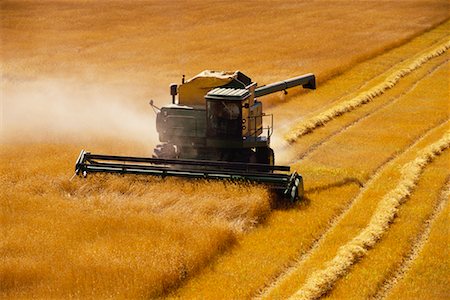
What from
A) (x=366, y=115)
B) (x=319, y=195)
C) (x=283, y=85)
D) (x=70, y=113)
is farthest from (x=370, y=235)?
(x=70, y=113)

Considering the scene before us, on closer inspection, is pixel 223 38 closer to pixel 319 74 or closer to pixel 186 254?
pixel 319 74

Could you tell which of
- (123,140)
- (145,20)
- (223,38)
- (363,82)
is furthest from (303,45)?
(123,140)

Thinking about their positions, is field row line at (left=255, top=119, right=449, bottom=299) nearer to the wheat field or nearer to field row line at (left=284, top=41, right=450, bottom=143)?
the wheat field

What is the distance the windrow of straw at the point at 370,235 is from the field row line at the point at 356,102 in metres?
4.82

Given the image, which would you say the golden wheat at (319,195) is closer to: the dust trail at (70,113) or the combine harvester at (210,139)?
the combine harvester at (210,139)

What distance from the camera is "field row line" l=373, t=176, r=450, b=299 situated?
592 inches

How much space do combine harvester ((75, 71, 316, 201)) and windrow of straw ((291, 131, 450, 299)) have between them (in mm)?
2350

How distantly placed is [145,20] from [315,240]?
39.0 m

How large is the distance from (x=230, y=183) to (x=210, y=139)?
2053 mm

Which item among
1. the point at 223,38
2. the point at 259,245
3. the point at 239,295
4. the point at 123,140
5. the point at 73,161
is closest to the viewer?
the point at 239,295

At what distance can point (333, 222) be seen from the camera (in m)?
18.8

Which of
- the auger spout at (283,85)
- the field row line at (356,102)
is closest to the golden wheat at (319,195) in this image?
the field row line at (356,102)

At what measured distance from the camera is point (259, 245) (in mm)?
17062

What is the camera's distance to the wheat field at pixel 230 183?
15.2 metres
